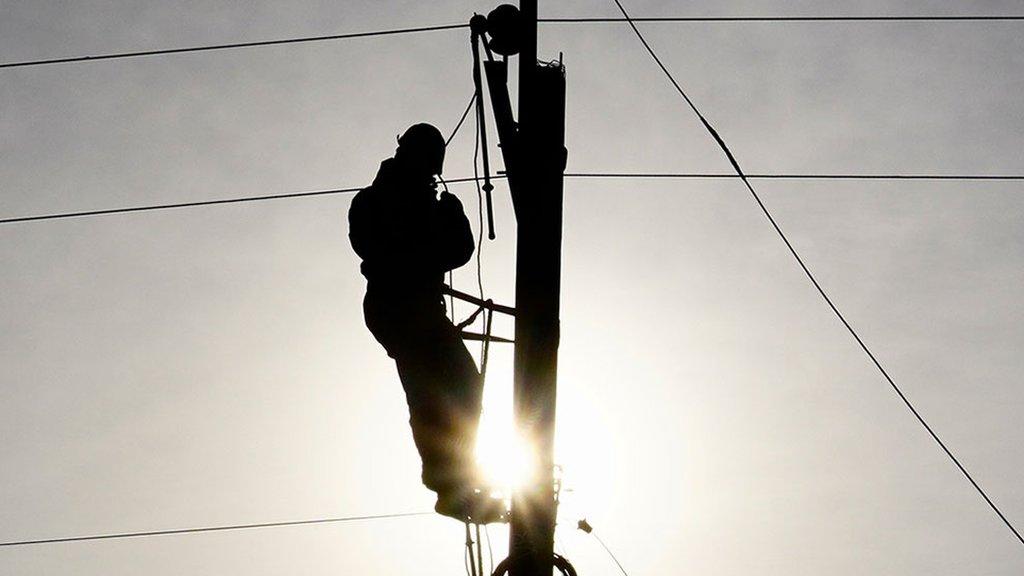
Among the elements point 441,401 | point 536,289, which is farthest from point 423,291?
point 536,289

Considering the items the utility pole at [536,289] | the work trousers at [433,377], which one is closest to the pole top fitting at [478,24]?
the utility pole at [536,289]

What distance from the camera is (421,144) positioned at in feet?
18.7

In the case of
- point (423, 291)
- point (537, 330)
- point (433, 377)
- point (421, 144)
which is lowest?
point (537, 330)

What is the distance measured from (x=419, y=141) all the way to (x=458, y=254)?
0.58 metres

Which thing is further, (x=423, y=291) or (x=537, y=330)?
(x=423, y=291)

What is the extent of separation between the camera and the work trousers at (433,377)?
564 cm

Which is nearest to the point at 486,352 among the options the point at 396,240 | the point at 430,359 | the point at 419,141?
the point at 430,359

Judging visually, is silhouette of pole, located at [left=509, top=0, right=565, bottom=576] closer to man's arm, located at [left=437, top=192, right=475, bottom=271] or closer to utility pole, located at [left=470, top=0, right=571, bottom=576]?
utility pole, located at [left=470, top=0, right=571, bottom=576]

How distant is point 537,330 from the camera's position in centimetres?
492

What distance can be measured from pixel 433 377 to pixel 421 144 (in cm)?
112

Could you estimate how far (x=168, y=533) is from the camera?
12.6m

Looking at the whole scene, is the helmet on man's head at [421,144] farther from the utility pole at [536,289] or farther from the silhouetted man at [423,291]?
the utility pole at [536,289]

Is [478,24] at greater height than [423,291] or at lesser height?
greater

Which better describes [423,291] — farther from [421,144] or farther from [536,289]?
[536,289]
